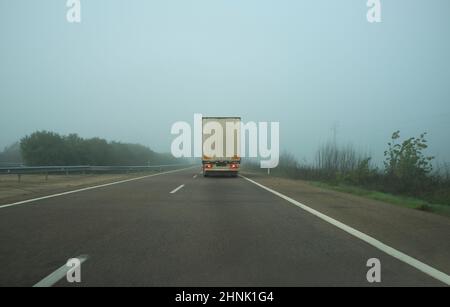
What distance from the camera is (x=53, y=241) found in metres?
6.57

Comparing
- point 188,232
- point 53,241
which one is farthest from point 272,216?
point 53,241

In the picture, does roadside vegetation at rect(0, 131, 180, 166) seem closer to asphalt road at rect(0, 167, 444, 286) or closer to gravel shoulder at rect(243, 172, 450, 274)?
asphalt road at rect(0, 167, 444, 286)

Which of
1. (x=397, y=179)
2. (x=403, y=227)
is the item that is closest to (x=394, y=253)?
(x=403, y=227)

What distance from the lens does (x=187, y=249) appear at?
616 centimetres

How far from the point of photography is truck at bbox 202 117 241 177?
1100 inches

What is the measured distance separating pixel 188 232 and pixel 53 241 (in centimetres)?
221

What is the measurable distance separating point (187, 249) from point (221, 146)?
21.9m

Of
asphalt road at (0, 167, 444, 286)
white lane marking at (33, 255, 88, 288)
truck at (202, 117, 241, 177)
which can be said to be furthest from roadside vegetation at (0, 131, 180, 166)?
white lane marking at (33, 255, 88, 288)

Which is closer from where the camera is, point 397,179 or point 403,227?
point 403,227

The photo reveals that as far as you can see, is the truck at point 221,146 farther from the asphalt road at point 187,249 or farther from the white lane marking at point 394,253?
the white lane marking at point 394,253

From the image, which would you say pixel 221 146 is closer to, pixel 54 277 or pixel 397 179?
pixel 397 179

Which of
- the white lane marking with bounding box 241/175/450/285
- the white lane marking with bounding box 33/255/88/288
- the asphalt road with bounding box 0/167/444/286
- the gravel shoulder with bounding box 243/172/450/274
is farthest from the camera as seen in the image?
the gravel shoulder with bounding box 243/172/450/274

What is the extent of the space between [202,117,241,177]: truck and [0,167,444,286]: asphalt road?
692 inches
